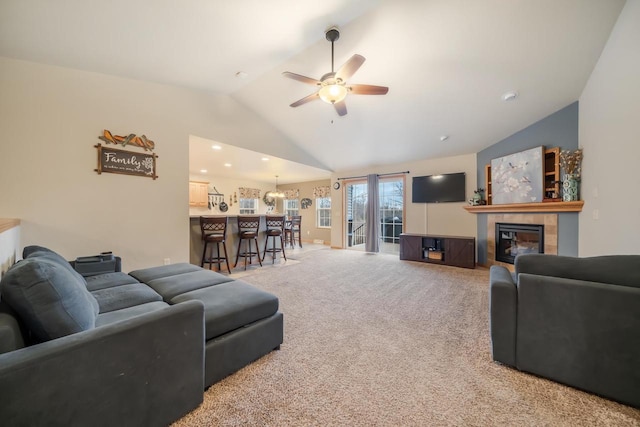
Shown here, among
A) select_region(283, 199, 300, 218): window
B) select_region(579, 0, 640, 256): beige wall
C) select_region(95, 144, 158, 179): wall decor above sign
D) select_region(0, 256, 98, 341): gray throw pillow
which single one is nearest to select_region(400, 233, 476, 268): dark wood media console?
select_region(579, 0, 640, 256): beige wall

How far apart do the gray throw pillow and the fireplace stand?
5.28 meters

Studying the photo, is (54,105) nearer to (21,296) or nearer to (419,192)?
(21,296)

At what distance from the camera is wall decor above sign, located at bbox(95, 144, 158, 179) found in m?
2.94

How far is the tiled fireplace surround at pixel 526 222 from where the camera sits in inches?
144

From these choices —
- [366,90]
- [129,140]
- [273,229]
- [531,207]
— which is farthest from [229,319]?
[531,207]

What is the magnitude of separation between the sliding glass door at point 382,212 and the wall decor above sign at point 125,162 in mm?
4955

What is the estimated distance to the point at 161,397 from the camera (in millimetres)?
1142

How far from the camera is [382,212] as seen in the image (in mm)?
6578

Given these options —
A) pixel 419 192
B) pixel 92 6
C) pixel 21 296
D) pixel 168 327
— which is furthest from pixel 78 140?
pixel 419 192

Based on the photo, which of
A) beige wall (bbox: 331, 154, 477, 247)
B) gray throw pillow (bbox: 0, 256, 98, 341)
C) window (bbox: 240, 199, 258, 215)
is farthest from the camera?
window (bbox: 240, 199, 258, 215)

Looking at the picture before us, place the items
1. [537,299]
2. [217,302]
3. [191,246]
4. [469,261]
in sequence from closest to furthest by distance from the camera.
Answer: [537,299] → [217,302] → [191,246] → [469,261]

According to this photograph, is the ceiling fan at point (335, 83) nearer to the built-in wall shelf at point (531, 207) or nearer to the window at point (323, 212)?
the built-in wall shelf at point (531, 207)

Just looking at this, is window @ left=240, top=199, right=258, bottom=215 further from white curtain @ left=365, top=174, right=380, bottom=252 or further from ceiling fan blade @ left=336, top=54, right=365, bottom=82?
ceiling fan blade @ left=336, top=54, right=365, bottom=82

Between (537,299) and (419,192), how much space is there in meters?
4.41
